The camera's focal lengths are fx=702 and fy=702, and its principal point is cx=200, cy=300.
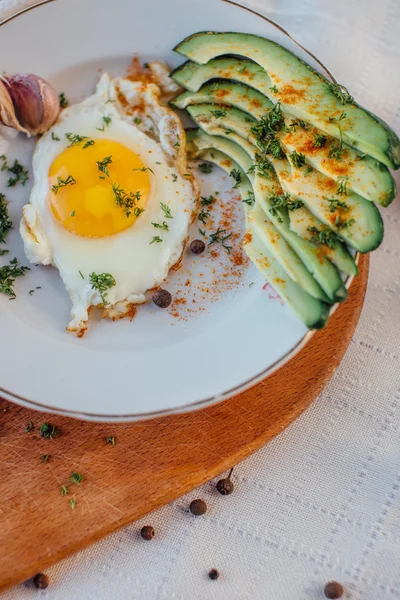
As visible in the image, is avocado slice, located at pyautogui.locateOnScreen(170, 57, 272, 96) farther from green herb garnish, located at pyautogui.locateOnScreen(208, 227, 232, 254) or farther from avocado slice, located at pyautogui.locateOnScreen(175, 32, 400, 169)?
green herb garnish, located at pyautogui.locateOnScreen(208, 227, 232, 254)

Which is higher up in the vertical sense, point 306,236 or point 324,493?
point 306,236

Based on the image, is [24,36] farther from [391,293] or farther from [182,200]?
[391,293]

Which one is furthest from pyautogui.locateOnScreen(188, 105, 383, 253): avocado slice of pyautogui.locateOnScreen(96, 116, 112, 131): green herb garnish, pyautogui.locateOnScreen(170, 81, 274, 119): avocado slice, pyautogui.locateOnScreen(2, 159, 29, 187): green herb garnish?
pyautogui.locateOnScreen(2, 159, 29, 187): green herb garnish

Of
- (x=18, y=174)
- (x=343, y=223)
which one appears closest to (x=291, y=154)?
(x=343, y=223)

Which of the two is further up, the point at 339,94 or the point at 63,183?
the point at 339,94

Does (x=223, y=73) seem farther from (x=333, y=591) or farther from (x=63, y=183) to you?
(x=333, y=591)

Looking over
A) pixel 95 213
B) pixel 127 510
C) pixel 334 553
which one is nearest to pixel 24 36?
pixel 95 213
